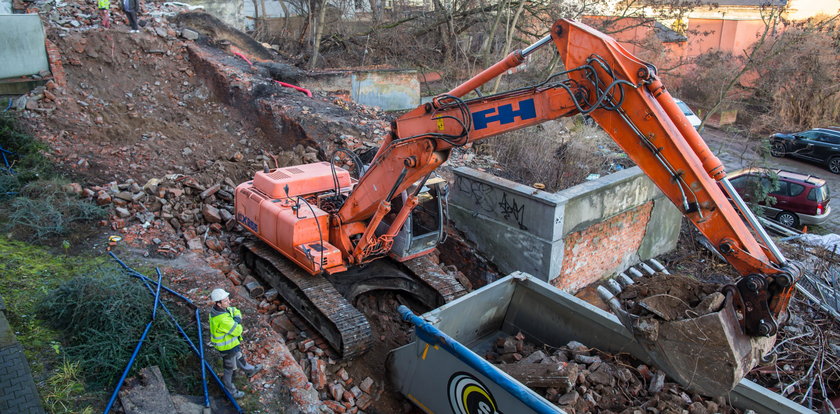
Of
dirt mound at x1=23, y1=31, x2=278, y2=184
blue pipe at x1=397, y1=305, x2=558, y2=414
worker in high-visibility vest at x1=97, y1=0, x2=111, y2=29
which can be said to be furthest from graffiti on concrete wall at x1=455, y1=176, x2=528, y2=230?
worker in high-visibility vest at x1=97, y1=0, x2=111, y2=29

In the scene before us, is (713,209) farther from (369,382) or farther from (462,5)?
(462,5)

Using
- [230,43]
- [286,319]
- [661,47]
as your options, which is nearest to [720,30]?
[661,47]

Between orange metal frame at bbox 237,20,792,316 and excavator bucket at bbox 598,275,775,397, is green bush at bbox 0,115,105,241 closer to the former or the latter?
orange metal frame at bbox 237,20,792,316

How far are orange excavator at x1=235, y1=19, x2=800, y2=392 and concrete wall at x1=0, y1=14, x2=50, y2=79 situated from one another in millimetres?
6385

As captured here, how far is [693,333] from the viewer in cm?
433

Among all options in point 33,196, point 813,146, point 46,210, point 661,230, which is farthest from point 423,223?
point 813,146

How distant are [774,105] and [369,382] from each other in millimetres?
22107

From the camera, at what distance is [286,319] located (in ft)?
23.4

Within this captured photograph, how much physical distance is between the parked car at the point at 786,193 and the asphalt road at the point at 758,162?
2.99 ft

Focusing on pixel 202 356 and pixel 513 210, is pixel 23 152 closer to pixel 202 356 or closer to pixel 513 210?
pixel 202 356

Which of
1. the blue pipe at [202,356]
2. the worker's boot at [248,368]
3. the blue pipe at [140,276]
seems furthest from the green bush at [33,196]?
the worker's boot at [248,368]

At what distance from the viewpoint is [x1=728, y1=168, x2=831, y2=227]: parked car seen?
40.9ft

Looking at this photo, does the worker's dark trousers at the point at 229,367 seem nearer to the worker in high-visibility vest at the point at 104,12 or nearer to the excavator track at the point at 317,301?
the excavator track at the point at 317,301

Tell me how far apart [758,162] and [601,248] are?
298 inches
